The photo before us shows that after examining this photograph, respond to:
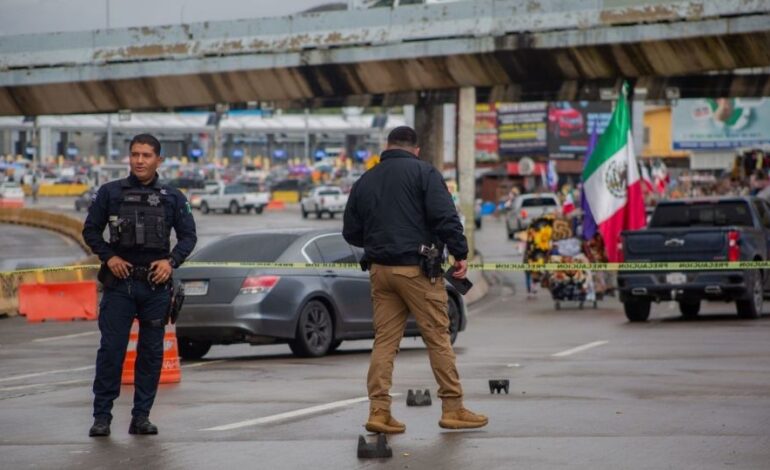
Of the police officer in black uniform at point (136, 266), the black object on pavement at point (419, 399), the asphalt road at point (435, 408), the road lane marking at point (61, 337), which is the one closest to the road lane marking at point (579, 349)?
the asphalt road at point (435, 408)

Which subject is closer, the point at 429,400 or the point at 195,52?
the point at 429,400

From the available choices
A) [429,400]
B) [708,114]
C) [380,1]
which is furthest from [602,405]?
[708,114]

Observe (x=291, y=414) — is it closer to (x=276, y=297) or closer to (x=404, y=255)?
(x=404, y=255)

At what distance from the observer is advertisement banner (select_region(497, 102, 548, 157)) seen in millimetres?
124312

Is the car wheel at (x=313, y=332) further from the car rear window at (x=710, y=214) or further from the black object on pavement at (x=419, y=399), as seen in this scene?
the car rear window at (x=710, y=214)

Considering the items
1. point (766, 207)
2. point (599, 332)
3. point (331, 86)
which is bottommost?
point (599, 332)

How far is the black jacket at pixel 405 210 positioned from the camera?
10172 millimetres

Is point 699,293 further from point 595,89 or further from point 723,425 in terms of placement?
point 595,89

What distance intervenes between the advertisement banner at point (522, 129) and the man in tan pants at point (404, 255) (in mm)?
113888

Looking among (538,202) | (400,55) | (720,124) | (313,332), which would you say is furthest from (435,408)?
(720,124)

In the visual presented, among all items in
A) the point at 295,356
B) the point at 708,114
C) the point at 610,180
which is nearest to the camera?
the point at 295,356

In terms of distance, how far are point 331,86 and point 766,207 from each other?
603 inches

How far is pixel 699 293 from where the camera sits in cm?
2464

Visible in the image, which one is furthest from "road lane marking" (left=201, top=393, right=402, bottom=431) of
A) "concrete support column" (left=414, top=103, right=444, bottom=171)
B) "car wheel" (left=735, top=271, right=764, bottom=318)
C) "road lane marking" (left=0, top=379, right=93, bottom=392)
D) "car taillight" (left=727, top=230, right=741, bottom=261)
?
"concrete support column" (left=414, top=103, right=444, bottom=171)
